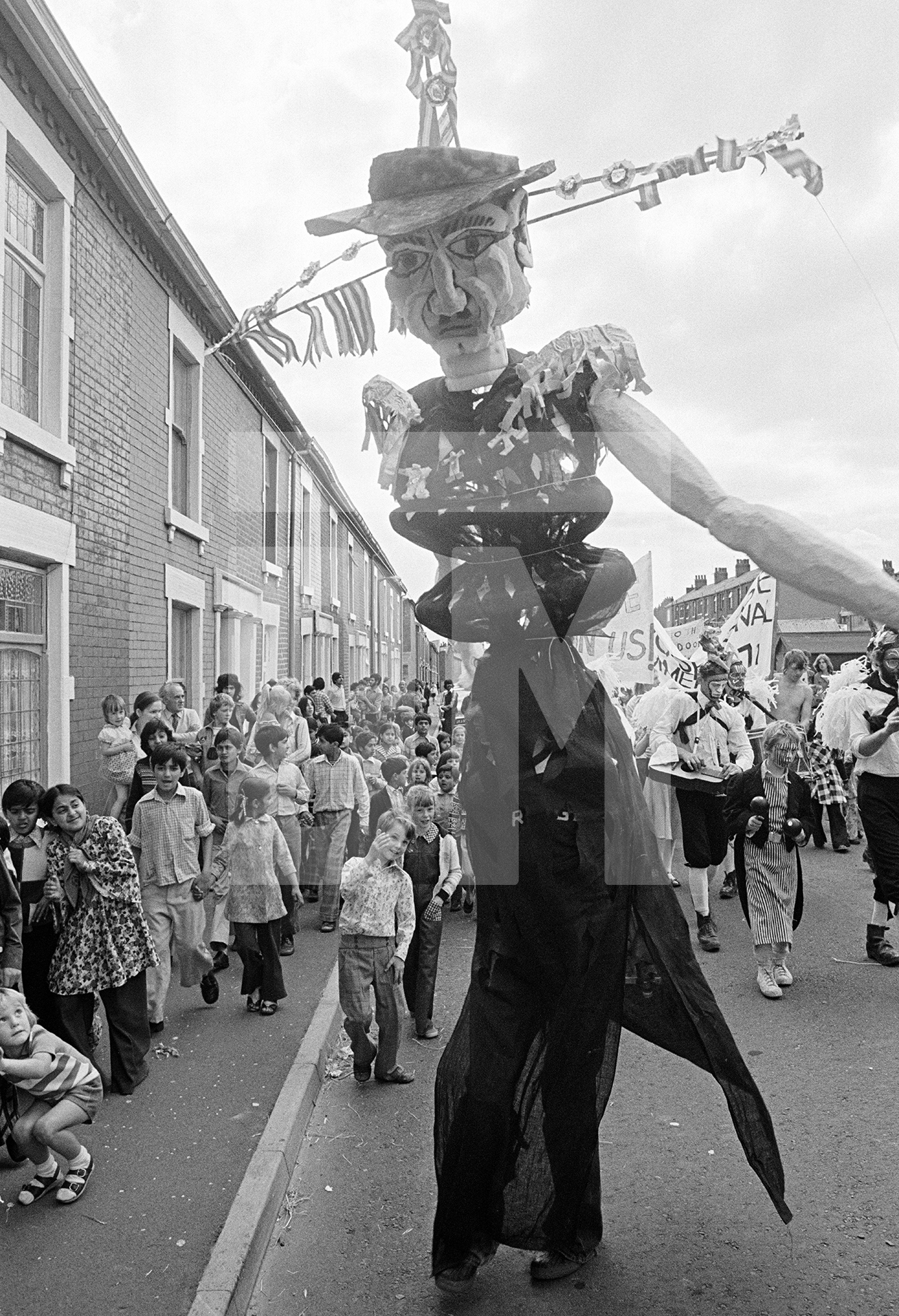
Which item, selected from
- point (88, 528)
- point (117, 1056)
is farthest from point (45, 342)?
point (117, 1056)

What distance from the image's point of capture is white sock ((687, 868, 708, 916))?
255 inches

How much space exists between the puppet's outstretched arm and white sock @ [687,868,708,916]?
4.76 metres

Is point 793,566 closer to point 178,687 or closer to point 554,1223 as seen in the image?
point 554,1223

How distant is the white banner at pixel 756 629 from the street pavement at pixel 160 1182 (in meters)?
5.50

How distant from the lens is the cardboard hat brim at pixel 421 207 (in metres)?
2.17

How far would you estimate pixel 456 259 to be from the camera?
7.59 feet

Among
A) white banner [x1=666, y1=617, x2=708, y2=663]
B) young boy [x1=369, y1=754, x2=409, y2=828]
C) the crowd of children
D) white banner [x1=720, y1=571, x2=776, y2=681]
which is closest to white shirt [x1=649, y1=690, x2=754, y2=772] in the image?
the crowd of children

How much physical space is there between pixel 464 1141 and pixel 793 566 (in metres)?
1.69

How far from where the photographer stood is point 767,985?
18.0ft

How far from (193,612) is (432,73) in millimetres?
9672

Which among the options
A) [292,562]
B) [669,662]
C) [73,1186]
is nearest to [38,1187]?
[73,1186]

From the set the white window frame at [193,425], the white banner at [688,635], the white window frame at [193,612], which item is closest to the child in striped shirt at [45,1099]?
the white window frame at [193,612]

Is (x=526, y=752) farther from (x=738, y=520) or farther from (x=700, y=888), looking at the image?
(x=700, y=888)

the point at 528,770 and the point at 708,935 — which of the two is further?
the point at 708,935
